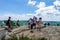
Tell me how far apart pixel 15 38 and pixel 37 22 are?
245 inches

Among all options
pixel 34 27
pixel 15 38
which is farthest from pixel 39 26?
pixel 15 38

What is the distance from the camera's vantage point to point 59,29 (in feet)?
78.1

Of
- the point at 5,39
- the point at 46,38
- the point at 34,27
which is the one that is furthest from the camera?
the point at 34,27

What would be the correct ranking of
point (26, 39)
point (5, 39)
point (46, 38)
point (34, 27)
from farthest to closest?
point (34, 27)
point (5, 39)
point (46, 38)
point (26, 39)

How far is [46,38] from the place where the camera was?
836 inches

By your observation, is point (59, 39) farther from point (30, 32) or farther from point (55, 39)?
point (30, 32)

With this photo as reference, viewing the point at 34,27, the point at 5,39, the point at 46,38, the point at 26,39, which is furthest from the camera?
the point at 34,27

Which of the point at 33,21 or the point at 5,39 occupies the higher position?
the point at 33,21

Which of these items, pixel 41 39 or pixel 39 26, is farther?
pixel 39 26

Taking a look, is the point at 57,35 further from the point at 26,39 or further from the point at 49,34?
the point at 26,39

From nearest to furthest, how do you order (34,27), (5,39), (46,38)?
(46,38) < (5,39) < (34,27)

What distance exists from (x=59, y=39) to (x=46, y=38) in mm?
1321

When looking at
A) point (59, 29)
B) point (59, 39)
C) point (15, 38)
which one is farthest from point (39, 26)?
point (15, 38)

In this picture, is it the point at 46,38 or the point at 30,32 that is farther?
the point at 30,32
